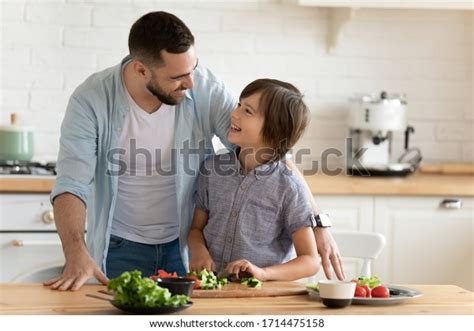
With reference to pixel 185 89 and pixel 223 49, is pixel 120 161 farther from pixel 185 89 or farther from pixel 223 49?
pixel 223 49

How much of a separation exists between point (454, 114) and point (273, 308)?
98.1 inches

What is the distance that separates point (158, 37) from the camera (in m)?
2.49

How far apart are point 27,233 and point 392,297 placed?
177 centimetres

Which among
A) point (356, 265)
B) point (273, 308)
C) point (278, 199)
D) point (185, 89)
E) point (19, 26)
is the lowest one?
point (356, 265)

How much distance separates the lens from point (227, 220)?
2.38m

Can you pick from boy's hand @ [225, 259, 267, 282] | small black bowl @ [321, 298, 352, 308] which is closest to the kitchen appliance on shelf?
boy's hand @ [225, 259, 267, 282]

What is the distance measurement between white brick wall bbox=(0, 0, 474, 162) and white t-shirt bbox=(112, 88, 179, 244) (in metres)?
1.45

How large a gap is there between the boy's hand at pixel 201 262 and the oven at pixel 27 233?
1189 mm

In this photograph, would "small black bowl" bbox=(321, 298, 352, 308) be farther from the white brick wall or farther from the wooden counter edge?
the white brick wall

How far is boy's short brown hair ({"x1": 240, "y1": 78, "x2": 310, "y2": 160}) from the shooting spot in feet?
8.01

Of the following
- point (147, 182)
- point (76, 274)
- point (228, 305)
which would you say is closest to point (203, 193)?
point (147, 182)

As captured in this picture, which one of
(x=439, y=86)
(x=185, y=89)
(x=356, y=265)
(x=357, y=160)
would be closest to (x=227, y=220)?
(x=185, y=89)

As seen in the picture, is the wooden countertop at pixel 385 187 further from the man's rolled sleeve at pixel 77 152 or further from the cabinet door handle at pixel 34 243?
the man's rolled sleeve at pixel 77 152

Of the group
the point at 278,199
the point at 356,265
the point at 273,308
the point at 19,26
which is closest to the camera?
the point at 273,308
